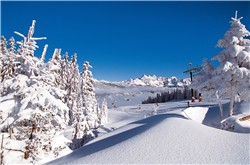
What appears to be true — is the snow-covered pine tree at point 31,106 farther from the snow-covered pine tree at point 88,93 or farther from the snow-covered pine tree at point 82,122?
the snow-covered pine tree at point 88,93

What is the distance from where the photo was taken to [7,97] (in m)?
8.51

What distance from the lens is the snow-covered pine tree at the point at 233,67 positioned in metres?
16.1

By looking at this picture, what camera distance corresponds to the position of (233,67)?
1617 centimetres

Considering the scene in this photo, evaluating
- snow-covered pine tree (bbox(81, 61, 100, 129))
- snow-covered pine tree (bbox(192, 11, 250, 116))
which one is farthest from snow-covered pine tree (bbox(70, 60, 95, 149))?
snow-covered pine tree (bbox(192, 11, 250, 116))

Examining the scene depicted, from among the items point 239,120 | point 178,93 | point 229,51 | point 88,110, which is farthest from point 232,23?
point 178,93

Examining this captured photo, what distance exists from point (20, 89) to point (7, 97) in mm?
564

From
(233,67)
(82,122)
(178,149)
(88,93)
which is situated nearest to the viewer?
(178,149)

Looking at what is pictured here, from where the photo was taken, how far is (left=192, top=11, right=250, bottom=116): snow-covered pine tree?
16.1 m

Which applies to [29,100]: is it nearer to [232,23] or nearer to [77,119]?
[232,23]

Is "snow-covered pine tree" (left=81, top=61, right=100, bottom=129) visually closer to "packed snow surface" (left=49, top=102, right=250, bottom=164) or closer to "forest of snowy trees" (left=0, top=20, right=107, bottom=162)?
"forest of snowy trees" (left=0, top=20, right=107, bottom=162)

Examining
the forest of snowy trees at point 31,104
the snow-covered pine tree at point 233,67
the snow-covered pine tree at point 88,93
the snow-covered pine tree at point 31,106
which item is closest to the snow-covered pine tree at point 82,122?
the snow-covered pine tree at point 88,93

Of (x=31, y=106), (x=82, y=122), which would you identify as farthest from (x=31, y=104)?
(x=82, y=122)

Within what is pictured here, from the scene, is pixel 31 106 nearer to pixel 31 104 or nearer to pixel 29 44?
pixel 31 104

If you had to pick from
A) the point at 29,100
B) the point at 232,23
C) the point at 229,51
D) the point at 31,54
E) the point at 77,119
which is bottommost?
the point at 77,119
